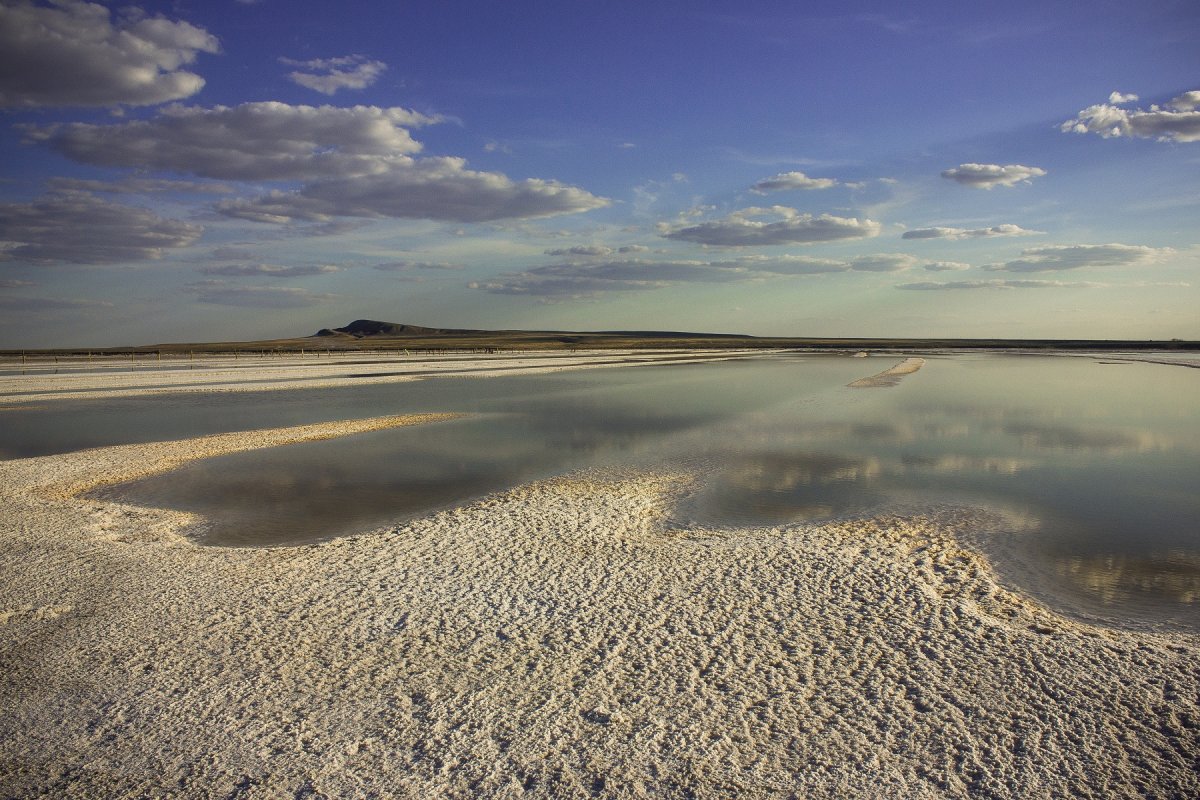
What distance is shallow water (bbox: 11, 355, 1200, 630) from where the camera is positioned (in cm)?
893

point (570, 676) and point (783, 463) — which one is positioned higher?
point (783, 463)

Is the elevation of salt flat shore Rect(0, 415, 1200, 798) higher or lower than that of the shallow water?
lower

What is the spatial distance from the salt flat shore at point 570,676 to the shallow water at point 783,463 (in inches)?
57.8

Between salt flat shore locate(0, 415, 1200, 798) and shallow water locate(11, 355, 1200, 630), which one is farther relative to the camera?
shallow water locate(11, 355, 1200, 630)

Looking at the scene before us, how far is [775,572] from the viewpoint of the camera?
756cm

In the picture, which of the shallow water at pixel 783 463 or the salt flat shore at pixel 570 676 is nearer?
the salt flat shore at pixel 570 676

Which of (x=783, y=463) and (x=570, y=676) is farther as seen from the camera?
(x=783, y=463)

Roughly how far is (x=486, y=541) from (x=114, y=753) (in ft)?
15.3

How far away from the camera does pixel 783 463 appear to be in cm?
1434

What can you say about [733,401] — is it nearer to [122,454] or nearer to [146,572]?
[122,454]

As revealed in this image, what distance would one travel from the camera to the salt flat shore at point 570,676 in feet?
14.1

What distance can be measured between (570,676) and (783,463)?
9.78 m

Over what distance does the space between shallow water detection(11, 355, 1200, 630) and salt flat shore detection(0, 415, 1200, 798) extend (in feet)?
4.81

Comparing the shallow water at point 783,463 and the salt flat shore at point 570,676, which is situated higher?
the shallow water at point 783,463
